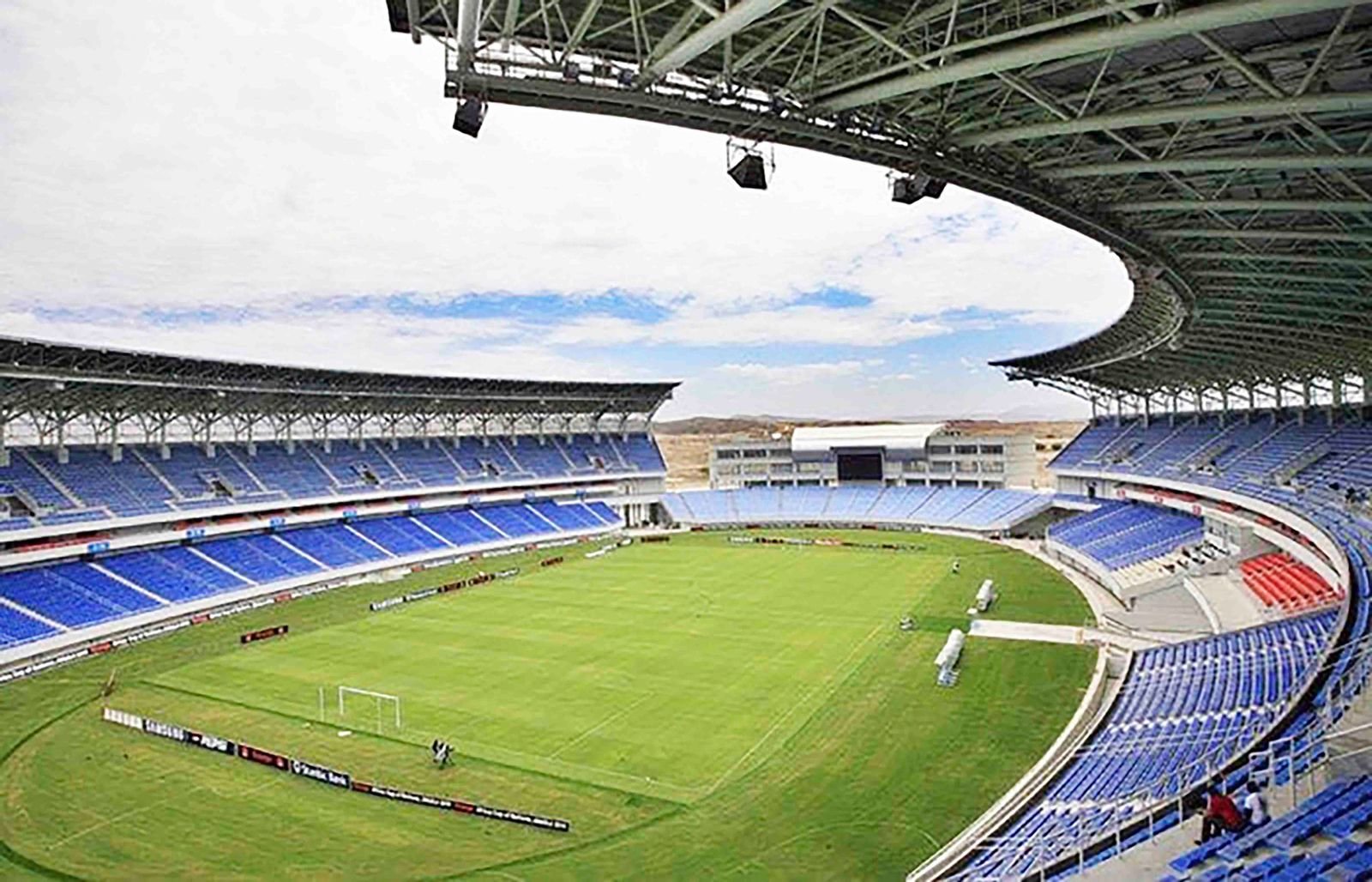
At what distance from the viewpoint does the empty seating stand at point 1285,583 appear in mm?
32688

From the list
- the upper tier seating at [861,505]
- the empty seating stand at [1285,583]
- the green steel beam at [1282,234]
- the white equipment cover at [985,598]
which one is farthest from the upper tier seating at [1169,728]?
the upper tier seating at [861,505]

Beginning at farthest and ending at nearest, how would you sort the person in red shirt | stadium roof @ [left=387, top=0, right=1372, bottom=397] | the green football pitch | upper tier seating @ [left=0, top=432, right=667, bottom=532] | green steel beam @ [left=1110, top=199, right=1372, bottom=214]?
upper tier seating @ [left=0, top=432, right=667, bottom=532]
the green football pitch
green steel beam @ [left=1110, top=199, right=1372, bottom=214]
the person in red shirt
stadium roof @ [left=387, top=0, right=1372, bottom=397]

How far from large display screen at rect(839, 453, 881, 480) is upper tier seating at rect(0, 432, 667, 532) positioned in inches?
723

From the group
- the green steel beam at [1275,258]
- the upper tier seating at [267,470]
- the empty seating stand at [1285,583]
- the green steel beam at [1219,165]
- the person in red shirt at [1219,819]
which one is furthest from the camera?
the upper tier seating at [267,470]

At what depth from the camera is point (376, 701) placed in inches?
1264

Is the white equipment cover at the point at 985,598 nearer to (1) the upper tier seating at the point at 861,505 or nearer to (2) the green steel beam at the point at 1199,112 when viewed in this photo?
(1) the upper tier seating at the point at 861,505

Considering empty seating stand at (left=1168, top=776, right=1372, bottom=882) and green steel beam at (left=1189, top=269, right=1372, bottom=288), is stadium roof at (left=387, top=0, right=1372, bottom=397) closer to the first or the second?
green steel beam at (left=1189, top=269, right=1372, bottom=288)

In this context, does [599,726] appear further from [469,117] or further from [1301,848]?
[469,117]

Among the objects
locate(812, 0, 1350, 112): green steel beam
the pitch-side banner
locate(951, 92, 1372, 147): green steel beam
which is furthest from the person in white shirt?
the pitch-side banner

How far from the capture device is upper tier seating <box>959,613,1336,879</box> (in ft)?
54.8

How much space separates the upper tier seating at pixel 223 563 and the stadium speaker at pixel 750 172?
3989 centimetres

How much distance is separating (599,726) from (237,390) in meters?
36.5

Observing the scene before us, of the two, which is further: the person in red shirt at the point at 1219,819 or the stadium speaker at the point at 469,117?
the person in red shirt at the point at 1219,819

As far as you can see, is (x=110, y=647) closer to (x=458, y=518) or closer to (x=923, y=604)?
(x=458, y=518)
